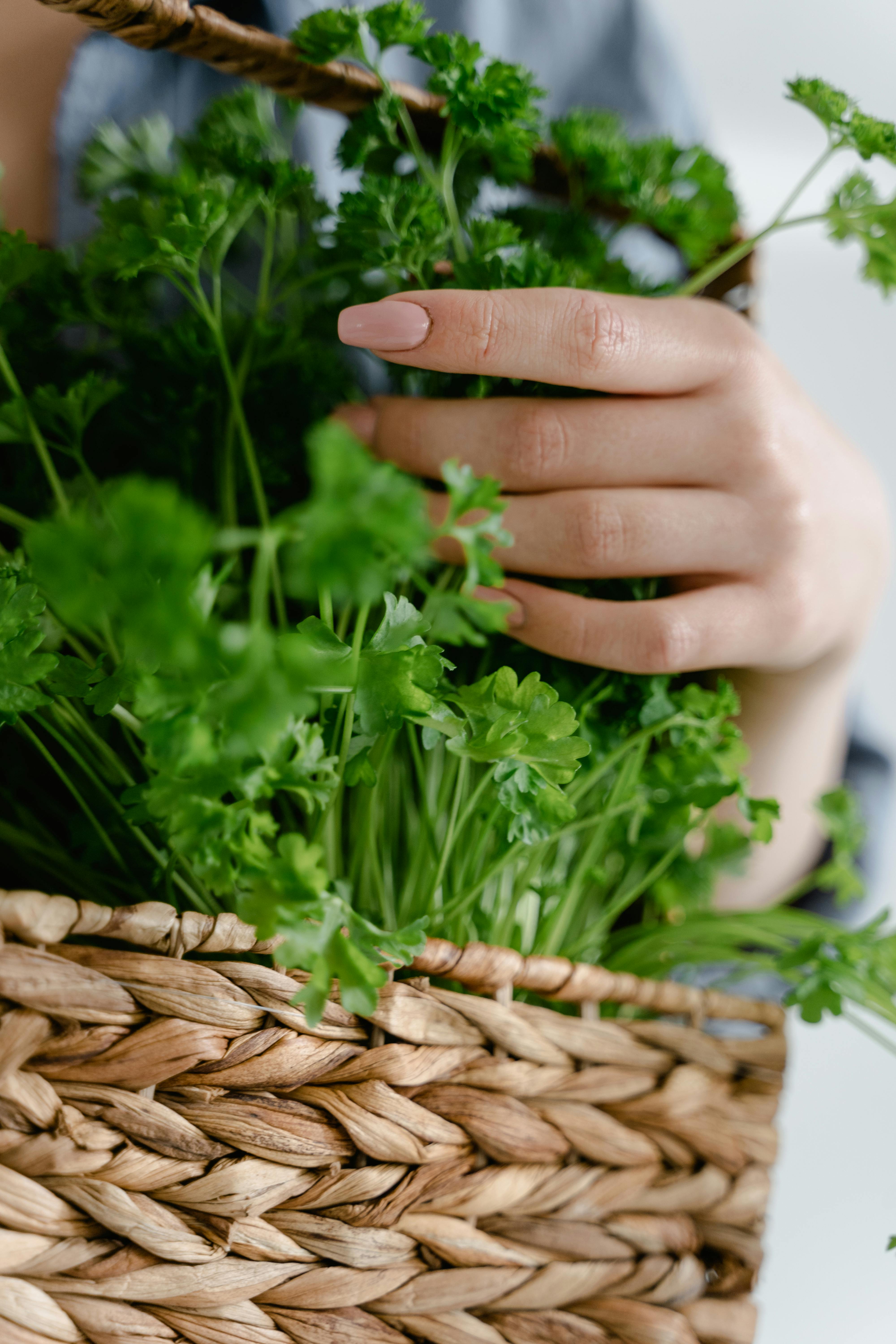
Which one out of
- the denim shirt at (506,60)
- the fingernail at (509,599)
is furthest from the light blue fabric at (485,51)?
the fingernail at (509,599)

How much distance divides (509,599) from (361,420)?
0.66 feet

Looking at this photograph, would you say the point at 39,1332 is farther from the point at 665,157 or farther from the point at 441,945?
the point at 665,157

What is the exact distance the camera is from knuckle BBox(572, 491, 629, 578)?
0.58 m

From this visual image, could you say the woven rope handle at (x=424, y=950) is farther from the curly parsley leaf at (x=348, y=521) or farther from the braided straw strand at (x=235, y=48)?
the braided straw strand at (x=235, y=48)

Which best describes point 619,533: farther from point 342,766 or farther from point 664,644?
point 342,766

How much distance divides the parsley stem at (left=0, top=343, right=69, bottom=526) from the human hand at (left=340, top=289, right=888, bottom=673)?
181mm

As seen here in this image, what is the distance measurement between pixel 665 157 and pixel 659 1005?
22.8 inches

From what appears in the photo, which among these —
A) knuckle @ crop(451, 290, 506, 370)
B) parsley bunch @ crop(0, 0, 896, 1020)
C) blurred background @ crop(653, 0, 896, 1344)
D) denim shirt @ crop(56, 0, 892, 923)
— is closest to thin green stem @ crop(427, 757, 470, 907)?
parsley bunch @ crop(0, 0, 896, 1020)

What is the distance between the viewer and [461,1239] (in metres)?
0.47

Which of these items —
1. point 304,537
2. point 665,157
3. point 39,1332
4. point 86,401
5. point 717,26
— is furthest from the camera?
point 717,26

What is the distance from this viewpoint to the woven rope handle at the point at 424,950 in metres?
0.38

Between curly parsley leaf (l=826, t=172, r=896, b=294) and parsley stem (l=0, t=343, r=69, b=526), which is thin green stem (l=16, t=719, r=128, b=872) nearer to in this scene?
parsley stem (l=0, t=343, r=69, b=526)

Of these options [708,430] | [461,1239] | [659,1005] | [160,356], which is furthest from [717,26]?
[461,1239]

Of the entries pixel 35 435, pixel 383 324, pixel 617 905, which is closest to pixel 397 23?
pixel 383 324
